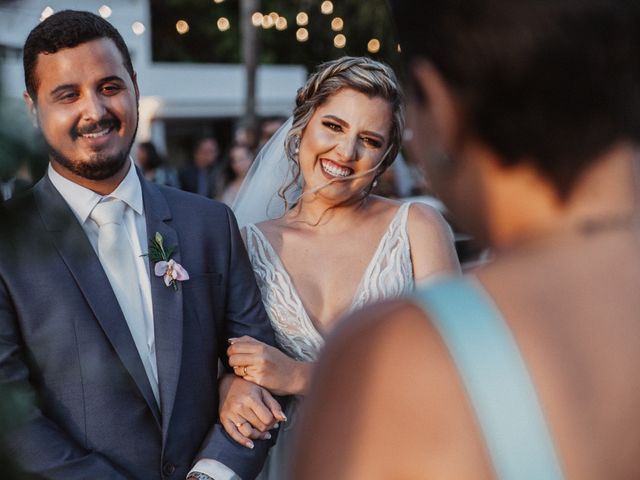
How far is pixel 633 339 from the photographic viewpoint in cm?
105

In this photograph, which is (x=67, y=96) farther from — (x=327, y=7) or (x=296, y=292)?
(x=327, y=7)

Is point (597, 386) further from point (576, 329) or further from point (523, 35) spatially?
point (523, 35)

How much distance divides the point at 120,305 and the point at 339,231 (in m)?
1.04

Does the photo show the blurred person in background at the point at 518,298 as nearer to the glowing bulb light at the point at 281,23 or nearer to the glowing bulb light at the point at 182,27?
the glowing bulb light at the point at 182,27

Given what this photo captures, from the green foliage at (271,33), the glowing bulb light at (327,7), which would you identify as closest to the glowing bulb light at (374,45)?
the green foliage at (271,33)

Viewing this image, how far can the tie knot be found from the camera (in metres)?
2.52

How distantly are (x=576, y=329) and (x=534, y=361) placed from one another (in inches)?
2.9

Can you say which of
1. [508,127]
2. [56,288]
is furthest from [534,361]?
[56,288]

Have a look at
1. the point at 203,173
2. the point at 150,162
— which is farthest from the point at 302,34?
the point at 150,162

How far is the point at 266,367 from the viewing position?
2.75 meters

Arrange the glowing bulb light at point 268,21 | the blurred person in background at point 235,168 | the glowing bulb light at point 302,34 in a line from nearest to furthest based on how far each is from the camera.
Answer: the blurred person in background at point 235,168, the glowing bulb light at point 268,21, the glowing bulb light at point 302,34

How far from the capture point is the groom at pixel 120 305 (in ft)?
7.64

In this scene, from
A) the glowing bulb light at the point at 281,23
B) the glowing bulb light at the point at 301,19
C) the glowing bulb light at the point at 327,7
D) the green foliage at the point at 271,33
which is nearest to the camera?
the glowing bulb light at the point at 281,23

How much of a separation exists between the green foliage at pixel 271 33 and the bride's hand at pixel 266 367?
69.3 feet
